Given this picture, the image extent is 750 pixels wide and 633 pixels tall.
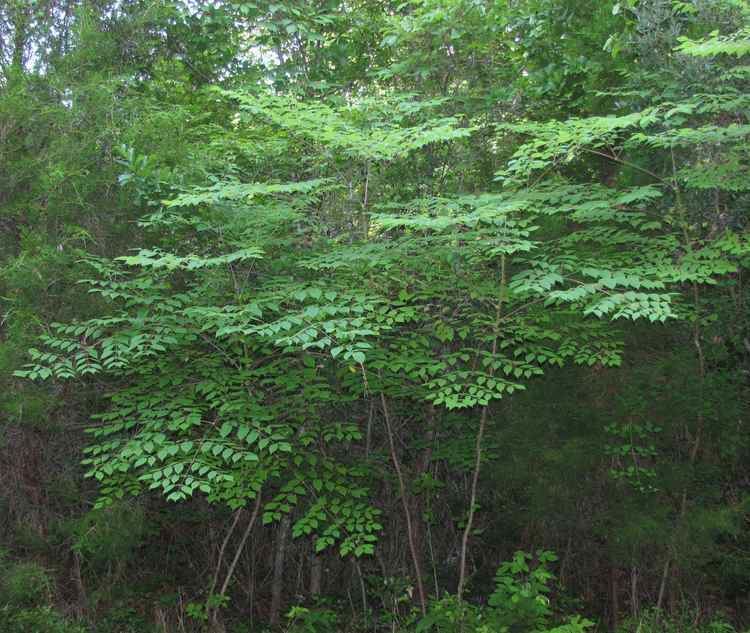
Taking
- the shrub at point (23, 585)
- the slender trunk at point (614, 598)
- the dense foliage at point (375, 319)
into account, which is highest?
the dense foliage at point (375, 319)

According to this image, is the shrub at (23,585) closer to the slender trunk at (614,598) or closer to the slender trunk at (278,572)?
the slender trunk at (278,572)

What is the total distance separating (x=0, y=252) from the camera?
520cm

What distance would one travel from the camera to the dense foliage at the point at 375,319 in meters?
4.36

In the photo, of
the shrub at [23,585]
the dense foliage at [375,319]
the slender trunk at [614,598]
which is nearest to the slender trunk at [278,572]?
the dense foliage at [375,319]

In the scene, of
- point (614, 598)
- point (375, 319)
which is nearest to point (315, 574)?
point (614, 598)

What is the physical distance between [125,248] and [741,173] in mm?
4063

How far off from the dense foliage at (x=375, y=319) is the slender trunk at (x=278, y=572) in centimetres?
2

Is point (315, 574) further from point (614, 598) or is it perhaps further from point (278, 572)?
point (614, 598)

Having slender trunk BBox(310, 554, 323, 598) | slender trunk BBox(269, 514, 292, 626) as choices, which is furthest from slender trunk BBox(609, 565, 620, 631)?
slender trunk BBox(269, 514, 292, 626)

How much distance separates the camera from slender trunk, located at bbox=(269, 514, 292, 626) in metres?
5.80

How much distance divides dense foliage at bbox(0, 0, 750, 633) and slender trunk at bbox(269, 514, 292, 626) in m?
0.02

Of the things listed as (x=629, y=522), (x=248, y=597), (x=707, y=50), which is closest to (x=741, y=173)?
(x=707, y=50)

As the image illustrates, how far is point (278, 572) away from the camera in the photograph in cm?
583

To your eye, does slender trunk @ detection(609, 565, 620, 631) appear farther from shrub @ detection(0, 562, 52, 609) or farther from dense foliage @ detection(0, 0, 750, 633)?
shrub @ detection(0, 562, 52, 609)
